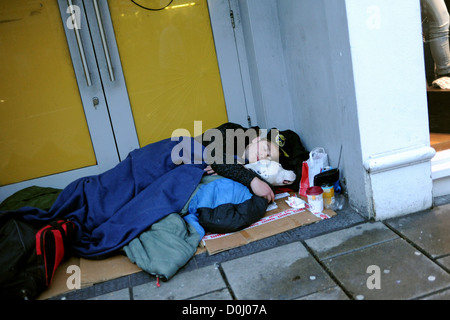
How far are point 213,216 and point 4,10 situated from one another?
216 centimetres

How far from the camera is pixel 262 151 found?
3262 millimetres

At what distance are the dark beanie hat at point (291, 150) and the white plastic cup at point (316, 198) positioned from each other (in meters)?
0.40

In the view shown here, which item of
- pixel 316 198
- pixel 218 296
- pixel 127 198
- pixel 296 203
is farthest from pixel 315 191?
pixel 127 198

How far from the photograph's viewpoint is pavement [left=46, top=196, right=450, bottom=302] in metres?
2.05

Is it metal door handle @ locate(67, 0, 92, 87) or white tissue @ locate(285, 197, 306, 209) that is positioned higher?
metal door handle @ locate(67, 0, 92, 87)

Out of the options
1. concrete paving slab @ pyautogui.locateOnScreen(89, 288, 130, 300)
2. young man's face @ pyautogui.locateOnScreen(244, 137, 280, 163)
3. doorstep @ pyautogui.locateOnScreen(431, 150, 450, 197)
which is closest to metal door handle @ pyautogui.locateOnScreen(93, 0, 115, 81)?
young man's face @ pyautogui.locateOnScreen(244, 137, 280, 163)

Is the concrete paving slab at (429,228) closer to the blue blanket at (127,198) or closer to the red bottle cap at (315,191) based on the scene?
the red bottle cap at (315,191)

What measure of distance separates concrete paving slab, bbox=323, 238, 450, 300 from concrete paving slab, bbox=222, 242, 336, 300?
10 centimetres

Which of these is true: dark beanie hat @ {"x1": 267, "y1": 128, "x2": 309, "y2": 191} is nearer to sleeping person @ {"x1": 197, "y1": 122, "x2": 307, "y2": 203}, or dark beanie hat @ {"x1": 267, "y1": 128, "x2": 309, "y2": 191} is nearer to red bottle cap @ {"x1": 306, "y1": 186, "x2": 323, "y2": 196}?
sleeping person @ {"x1": 197, "y1": 122, "x2": 307, "y2": 203}

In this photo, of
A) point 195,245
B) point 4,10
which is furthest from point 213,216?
point 4,10

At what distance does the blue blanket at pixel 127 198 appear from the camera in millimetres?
2686

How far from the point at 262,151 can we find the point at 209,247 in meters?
0.96
